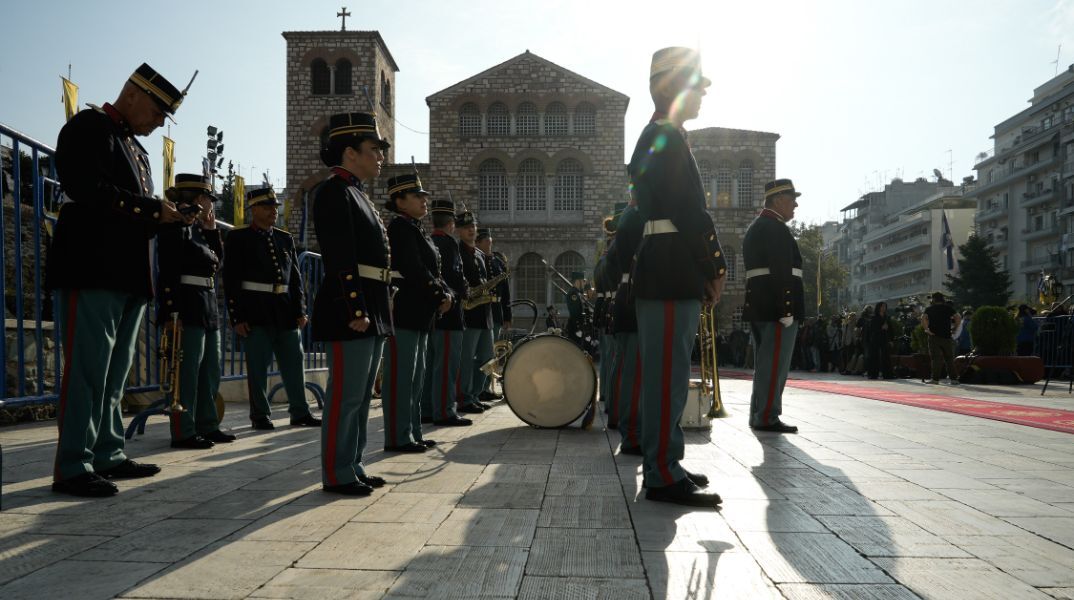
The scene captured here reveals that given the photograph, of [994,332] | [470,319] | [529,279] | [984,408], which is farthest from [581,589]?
[529,279]

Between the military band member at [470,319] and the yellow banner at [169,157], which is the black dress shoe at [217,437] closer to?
the military band member at [470,319]

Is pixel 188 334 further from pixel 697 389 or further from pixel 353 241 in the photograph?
pixel 697 389

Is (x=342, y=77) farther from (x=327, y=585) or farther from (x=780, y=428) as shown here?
(x=327, y=585)

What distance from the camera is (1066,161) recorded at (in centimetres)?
6675

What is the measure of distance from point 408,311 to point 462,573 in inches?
125

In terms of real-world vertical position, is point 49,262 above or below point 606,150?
below

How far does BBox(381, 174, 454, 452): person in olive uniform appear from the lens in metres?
5.62

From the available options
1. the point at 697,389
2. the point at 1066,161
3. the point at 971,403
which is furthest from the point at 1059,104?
the point at 697,389

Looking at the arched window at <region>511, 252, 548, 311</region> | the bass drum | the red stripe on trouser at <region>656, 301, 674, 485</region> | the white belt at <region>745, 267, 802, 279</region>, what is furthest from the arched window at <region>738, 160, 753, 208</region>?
the red stripe on trouser at <region>656, 301, 674, 485</region>

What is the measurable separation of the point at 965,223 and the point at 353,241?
4028 inches

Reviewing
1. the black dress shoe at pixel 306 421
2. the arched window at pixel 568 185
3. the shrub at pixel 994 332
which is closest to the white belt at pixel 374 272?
the black dress shoe at pixel 306 421

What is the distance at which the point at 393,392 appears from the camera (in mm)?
5566

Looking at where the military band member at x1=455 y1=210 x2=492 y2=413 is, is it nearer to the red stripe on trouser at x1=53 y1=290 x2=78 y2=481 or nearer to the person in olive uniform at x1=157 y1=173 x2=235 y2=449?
the person in olive uniform at x1=157 y1=173 x2=235 y2=449

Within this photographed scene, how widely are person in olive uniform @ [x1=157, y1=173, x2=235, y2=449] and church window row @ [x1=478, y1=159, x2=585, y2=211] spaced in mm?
36885
